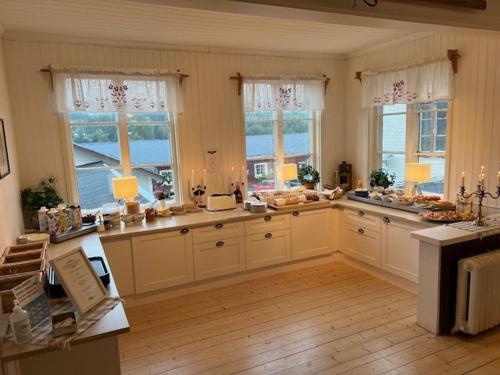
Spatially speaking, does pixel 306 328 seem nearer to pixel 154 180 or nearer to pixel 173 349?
pixel 173 349

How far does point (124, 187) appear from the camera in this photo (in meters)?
3.76

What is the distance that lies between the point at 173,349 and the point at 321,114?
3351 millimetres

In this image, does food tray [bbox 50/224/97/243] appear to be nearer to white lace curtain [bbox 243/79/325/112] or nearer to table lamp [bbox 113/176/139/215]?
table lamp [bbox 113/176/139/215]

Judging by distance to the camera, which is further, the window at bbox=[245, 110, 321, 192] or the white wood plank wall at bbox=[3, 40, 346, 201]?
the window at bbox=[245, 110, 321, 192]

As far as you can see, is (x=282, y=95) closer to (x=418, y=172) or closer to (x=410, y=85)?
(x=410, y=85)

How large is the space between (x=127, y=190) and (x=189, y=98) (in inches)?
48.2

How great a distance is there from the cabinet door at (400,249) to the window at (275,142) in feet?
4.92

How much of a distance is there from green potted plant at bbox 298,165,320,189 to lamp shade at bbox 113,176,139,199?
2.11 metres

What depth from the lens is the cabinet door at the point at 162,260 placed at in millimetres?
3570

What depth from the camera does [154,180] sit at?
4.23m

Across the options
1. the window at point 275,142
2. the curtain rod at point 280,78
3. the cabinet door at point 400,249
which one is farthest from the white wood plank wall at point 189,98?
the cabinet door at point 400,249

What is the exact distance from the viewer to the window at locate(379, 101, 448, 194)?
12.8 feet

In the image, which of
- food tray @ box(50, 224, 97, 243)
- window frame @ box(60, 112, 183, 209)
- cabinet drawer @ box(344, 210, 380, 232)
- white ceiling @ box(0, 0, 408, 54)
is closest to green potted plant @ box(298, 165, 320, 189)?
cabinet drawer @ box(344, 210, 380, 232)

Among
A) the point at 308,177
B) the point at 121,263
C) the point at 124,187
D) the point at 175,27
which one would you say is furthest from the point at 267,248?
the point at 175,27
